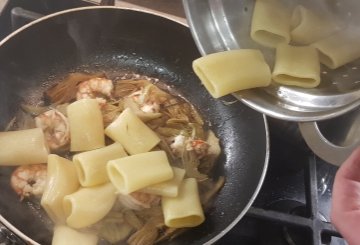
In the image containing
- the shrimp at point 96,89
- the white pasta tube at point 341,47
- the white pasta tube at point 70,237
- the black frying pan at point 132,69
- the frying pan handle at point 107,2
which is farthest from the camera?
the frying pan handle at point 107,2

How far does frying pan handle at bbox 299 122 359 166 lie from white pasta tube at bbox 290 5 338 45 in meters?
0.18

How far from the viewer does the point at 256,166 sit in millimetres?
1245

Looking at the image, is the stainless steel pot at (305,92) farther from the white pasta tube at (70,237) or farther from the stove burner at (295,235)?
the white pasta tube at (70,237)

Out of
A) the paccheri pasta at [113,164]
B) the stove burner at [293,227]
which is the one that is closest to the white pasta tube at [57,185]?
the paccheri pasta at [113,164]

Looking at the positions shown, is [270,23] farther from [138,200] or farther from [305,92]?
[138,200]

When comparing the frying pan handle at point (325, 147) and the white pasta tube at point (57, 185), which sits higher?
the frying pan handle at point (325, 147)

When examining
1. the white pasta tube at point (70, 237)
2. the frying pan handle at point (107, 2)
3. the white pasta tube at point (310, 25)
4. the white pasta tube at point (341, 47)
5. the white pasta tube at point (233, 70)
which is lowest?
the white pasta tube at point (70, 237)

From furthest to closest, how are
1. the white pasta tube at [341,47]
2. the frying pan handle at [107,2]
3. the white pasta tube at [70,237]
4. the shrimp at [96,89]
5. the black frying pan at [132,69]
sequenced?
the frying pan handle at [107,2] → the shrimp at [96,89] → the black frying pan at [132,69] → the white pasta tube at [70,237] → the white pasta tube at [341,47]

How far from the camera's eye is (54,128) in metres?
1.27

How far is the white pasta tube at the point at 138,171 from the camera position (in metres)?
1.06

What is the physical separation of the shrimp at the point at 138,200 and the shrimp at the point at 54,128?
232 mm

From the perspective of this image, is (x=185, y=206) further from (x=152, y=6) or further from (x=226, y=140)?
(x=152, y=6)

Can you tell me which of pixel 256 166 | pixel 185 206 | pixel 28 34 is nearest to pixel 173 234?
pixel 185 206

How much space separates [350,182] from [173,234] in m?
0.50
